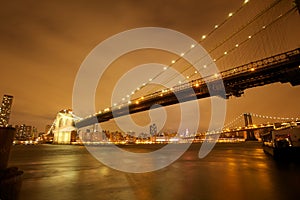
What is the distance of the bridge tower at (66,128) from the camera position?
Result: 80000mm

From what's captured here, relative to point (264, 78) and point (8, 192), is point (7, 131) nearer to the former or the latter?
point (8, 192)

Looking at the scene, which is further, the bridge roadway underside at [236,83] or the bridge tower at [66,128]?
the bridge tower at [66,128]

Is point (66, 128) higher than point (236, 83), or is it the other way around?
point (236, 83)

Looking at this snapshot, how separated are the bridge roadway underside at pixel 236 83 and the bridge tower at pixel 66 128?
4483 cm

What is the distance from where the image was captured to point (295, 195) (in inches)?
232

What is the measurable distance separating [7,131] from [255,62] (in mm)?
28501

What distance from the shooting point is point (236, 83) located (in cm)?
3016

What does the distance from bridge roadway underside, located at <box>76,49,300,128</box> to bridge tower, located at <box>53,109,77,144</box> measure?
44832 mm

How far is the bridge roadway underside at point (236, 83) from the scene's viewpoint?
24.5 metres

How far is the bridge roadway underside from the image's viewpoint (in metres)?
24.5

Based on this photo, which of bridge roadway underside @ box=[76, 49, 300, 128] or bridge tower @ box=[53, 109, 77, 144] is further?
bridge tower @ box=[53, 109, 77, 144]

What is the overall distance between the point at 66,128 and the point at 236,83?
6905 centimetres

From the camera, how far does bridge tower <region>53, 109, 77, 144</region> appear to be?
8000 cm

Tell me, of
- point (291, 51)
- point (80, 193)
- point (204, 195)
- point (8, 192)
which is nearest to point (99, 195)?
point (80, 193)
